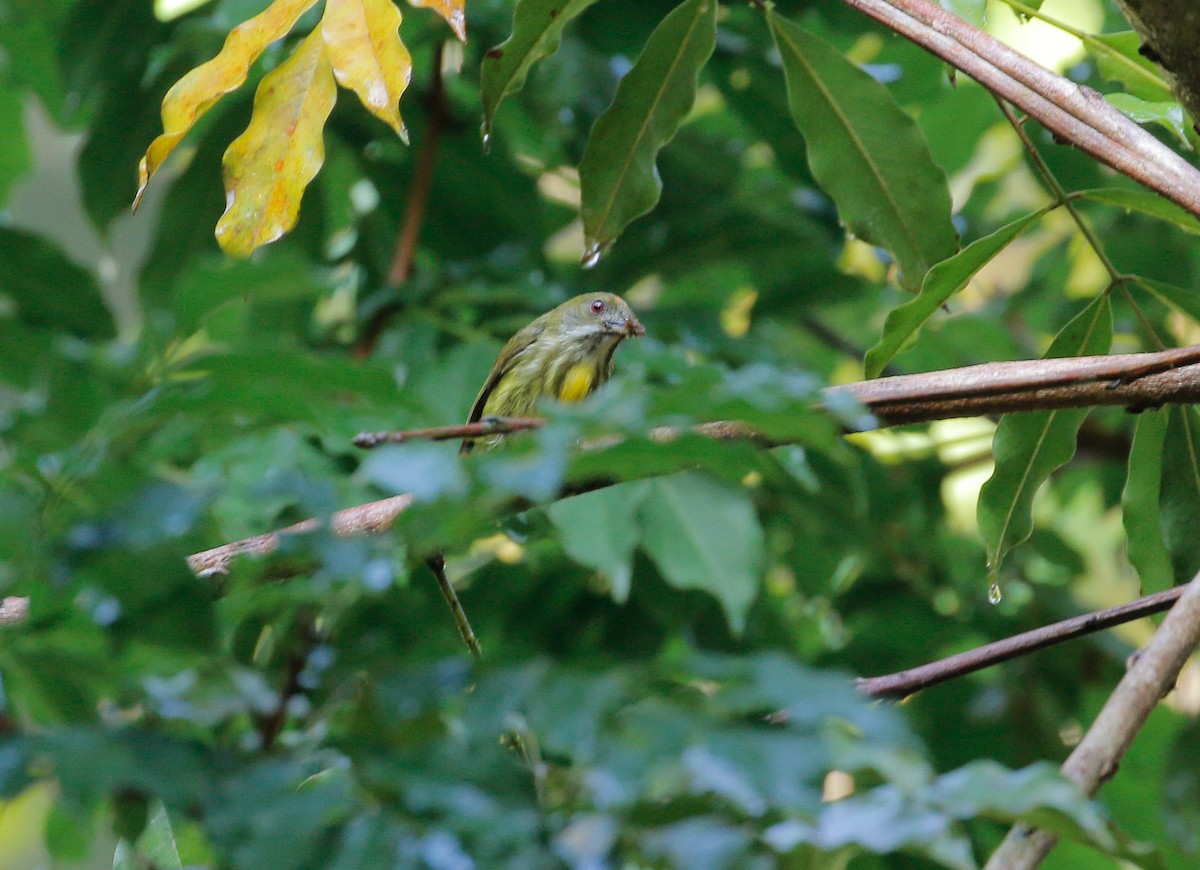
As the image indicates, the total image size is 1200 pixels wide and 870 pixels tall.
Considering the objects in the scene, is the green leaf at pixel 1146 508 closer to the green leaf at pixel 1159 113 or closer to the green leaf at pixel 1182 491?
the green leaf at pixel 1182 491

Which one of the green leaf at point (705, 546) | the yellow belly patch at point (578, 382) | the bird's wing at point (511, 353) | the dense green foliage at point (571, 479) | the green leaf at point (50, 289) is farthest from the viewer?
the yellow belly patch at point (578, 382)

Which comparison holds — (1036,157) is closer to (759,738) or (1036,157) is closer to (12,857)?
(759,738)

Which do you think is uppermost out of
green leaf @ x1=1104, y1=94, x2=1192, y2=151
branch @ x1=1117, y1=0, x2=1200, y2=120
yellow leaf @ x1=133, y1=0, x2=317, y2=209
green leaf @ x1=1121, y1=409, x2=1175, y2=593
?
branch @ x1=1117, y1=0, x2=1200, y2=120

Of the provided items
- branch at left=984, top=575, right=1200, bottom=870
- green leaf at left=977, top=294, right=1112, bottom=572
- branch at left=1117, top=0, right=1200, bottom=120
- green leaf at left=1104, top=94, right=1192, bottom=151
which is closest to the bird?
green leaf at left=977, top=294, right=1112, bottom=572

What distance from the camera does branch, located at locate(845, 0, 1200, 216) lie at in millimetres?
1362

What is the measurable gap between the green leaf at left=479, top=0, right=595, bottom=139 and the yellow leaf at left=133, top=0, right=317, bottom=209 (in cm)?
28

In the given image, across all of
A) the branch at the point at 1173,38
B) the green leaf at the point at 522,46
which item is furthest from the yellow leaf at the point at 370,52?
the branch at the point at 1173,38

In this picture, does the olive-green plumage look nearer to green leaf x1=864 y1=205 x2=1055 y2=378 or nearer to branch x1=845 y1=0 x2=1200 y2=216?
green leaf x1=864 y1=205 x2=1055 y2=378

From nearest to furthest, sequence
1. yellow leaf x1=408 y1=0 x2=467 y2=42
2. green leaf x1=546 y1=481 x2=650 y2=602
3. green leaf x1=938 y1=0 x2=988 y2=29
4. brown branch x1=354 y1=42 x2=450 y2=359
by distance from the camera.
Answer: yellow leaf x1=408 y1=0 x2=467 y2=42, green leaf x1=938 y1=0 x2=988 y2=29, green leaf x1=546 y1=481 x2=650 y2=602, brown branch x1=354 y1=42 x2=450 y2=359

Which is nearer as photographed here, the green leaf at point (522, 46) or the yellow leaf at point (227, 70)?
the yellow leaf at point (227, 70)

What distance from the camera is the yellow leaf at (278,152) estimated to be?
1.47m

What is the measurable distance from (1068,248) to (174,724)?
12.3ft

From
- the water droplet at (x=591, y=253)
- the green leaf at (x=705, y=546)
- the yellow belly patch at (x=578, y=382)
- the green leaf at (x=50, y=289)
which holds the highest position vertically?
the water droplet at (x=591, y=253)

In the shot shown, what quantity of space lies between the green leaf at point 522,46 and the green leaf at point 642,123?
0.12m
